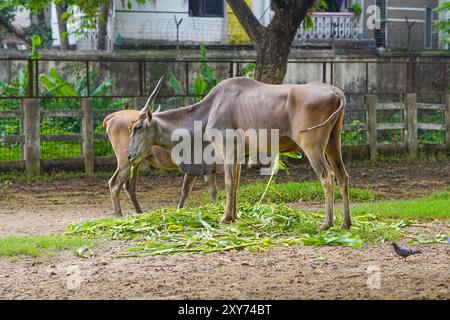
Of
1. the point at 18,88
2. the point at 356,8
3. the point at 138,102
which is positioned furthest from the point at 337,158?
the point at 356,8

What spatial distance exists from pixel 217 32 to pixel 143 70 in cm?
779

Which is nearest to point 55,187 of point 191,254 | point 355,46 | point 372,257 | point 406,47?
point 191,254

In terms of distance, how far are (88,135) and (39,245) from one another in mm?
7649

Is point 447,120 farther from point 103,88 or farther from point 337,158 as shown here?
point 337,158

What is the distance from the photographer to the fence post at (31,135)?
52.3 feet

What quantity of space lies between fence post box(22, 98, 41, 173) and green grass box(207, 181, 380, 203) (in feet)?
13.3

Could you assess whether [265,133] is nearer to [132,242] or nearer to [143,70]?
[132,242]

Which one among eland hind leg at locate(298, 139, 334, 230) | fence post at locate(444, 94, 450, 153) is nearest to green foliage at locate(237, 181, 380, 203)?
eland hind leg at locate(298, 139, 334, 230)

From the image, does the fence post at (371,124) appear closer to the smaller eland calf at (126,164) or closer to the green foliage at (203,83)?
the green foliage at (203,83)

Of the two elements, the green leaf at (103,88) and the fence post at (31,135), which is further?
the green leaf at (103,88)

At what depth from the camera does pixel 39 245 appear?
8.84 meters

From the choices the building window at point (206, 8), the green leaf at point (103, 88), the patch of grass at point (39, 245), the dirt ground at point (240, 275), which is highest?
the building window at point (206, 8)

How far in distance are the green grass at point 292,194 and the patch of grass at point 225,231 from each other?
261 centimetres

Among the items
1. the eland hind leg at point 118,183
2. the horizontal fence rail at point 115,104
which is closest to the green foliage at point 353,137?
the horizontal fence rail at point 115,104
